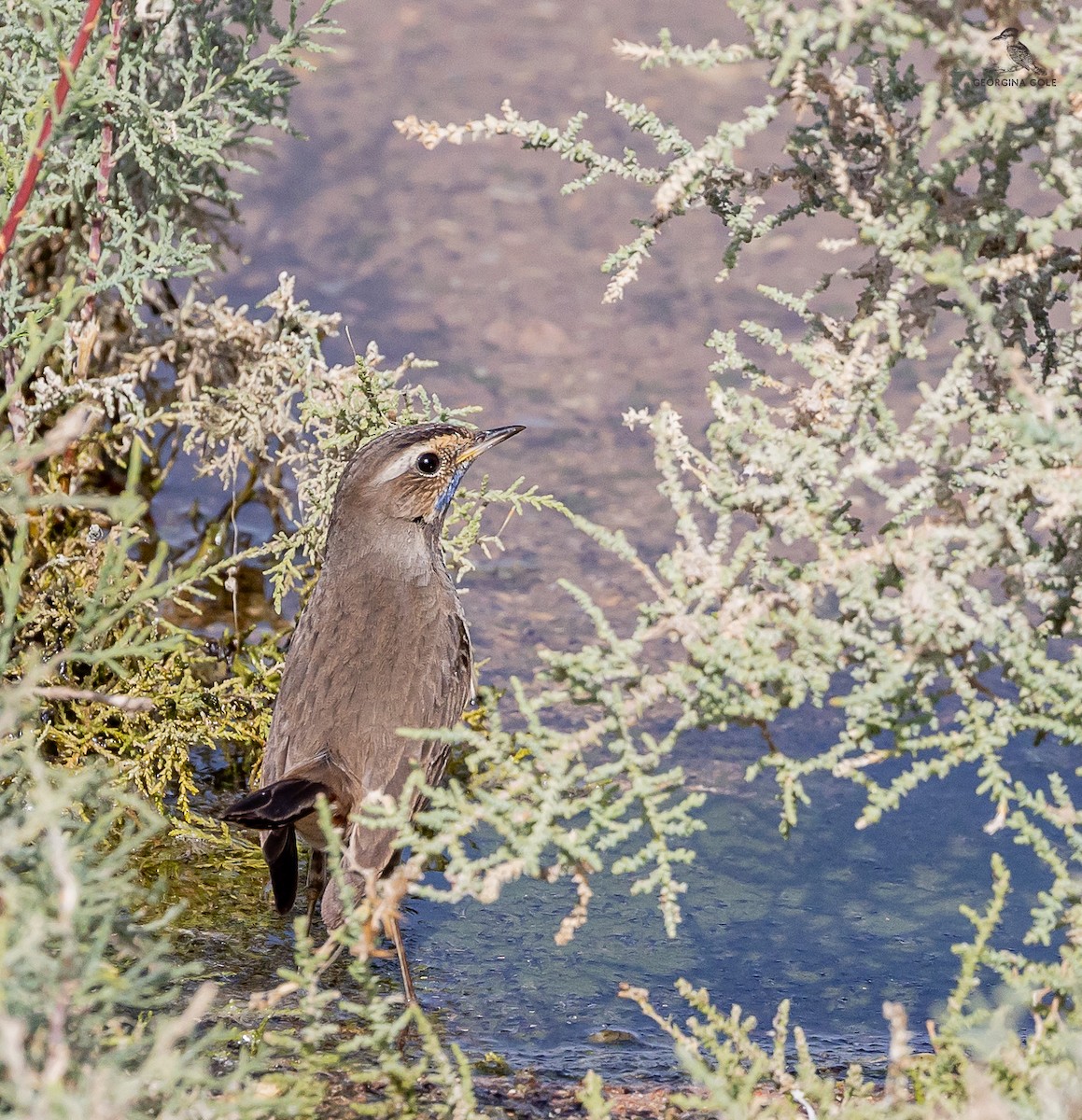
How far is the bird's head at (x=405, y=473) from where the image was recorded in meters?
5.30

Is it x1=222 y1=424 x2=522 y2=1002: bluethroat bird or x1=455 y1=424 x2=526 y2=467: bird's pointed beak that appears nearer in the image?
x1=222 y1=424 x2=522 y2=1002: bluethroat bird

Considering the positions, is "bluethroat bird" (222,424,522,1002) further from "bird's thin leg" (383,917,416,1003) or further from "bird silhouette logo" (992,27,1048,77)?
"bird silhouette logo" (992,27,1048,77)

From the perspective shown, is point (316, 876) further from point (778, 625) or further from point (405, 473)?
point (778, 625)

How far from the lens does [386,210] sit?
1107 cm

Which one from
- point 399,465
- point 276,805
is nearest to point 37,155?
point 276,805

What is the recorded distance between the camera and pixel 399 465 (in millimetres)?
5328

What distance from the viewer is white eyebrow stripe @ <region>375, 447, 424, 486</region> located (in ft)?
17.4

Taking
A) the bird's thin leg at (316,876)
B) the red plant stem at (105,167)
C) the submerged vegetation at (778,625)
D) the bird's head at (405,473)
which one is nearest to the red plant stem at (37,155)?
the submerged vegetation at (778,625)

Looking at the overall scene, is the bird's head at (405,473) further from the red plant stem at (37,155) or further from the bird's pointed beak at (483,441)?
the red plant stem at (37,155)

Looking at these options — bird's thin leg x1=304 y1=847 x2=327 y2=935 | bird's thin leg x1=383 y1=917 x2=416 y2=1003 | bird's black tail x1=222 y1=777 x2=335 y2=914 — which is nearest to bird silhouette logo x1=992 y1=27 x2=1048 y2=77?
bird's black tail x1=222 y1=777 x2=335 y2=914

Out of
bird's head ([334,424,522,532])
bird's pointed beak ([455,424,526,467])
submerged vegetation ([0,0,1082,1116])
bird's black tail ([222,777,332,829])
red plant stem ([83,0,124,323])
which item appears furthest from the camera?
bird's pointed beak ([455,424,526,467])

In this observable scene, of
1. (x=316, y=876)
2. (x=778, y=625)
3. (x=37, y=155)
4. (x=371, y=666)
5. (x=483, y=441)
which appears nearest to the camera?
(x=778, y=625)

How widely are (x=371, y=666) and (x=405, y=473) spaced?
0.71m

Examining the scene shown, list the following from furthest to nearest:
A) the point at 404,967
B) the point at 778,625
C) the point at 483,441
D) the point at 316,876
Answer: the point at 483,441
the point at 316,876
the point at 404,967
the point at 778,625
